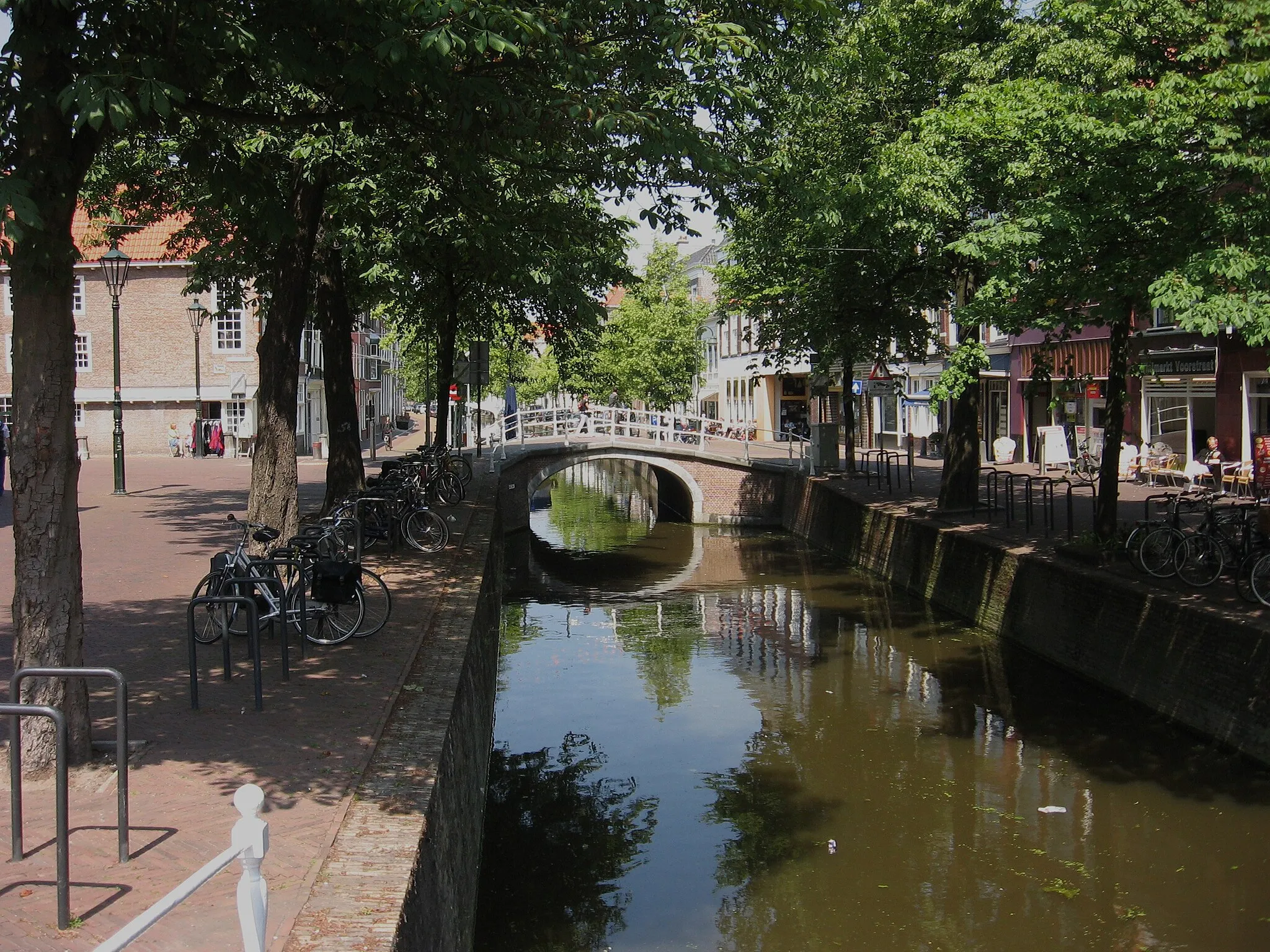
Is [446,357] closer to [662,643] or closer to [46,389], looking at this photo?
[662,643]

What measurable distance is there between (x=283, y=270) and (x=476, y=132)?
428cm

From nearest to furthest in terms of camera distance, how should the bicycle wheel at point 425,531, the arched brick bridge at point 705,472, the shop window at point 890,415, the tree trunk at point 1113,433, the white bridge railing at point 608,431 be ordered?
the tree trunk at point 1113,433, the bicycle wheel at point 425,531, the arched brick bridge at point 705,472, the white bridge railing at point 608,431, the shop window at point 890,415

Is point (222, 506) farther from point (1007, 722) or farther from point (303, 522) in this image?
point (1007, 722)

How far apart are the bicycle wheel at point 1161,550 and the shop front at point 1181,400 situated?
12833mm

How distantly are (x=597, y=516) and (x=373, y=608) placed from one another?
28648mm

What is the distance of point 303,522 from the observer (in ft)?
58.3

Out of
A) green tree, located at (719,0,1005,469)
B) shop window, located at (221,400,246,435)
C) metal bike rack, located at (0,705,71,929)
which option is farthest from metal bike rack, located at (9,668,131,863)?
shop window, located at (221,400,246,435)

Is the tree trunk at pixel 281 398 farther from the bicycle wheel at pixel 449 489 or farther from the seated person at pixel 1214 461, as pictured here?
the seated person at pixel 1214 461

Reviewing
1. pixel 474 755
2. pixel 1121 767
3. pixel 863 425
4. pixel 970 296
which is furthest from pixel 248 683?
pixel 863 425

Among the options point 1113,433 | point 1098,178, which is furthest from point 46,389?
point 1113,433

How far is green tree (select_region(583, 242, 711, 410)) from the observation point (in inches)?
→ 2172

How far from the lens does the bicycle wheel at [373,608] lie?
11281mm

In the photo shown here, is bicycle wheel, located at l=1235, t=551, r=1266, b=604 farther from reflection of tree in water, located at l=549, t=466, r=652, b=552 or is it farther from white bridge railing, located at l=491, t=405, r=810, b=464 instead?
white bridge railing, located at l=491, t=405, r=810, b=464

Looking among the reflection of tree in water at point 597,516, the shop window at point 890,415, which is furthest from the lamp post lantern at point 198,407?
the shop window at point 890,415
